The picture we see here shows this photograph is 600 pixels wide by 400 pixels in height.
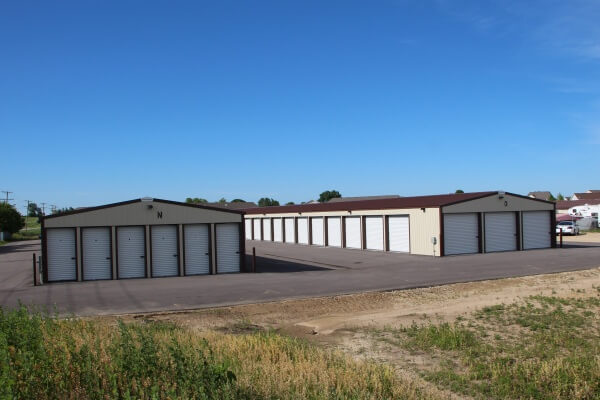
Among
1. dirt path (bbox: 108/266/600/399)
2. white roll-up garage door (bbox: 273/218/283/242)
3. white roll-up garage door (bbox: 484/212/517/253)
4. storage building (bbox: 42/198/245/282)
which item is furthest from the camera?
white roll-up garage door (bbox: 273/218/283/242)

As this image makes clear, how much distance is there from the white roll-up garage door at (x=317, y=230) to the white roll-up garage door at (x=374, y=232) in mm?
6309

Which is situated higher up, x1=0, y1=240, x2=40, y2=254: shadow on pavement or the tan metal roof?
the tan metal roof

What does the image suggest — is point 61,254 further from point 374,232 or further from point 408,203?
point 408,203

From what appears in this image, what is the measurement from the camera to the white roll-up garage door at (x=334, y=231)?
133 ft

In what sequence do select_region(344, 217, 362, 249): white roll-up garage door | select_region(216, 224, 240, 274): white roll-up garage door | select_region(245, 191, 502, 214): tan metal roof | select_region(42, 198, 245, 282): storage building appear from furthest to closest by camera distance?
select_region(344, 217, 362, 249): white roll-up garage door → select_region(245, 191, 502, 214): tan metal roof → select_region(216, 224, 240, 274): white roll-up garage door → select_region(42, 198, 245, 282): storage building

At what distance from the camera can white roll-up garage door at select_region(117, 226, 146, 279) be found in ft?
80.2

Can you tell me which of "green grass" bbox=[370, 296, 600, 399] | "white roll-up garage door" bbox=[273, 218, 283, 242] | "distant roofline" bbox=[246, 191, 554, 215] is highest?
"distant roofline" bbox=[246, 191, 554, 215]

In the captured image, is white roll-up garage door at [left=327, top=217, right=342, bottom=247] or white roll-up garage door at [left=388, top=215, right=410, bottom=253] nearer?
white roll-up garage door at [left=388, top=215, right=410, bottom=253]

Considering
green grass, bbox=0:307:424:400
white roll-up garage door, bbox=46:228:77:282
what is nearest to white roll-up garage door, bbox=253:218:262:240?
white roll-up garage door, bbox=46:228:77:282

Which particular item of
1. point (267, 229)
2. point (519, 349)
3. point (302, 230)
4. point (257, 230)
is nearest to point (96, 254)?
point (519, 349)

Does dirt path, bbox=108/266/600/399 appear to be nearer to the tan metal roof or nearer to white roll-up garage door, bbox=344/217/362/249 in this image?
the tan metal roof

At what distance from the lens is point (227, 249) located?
85.1ft

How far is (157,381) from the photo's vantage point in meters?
6.63

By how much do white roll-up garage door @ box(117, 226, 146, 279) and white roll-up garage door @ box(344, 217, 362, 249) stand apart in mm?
17626
